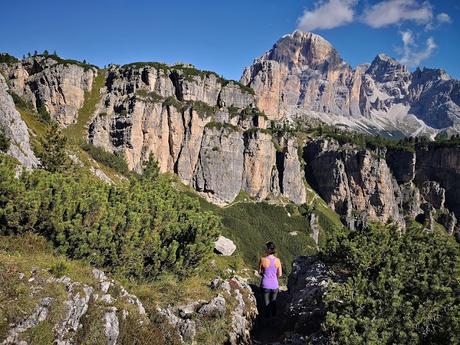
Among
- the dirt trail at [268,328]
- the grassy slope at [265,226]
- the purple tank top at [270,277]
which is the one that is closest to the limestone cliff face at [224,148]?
the grassy slope at [265,226]

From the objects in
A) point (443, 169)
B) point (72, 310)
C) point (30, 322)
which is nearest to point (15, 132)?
point (72, 310)

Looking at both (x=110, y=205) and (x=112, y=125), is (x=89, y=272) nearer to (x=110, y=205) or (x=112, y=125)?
(x=110, y=205)

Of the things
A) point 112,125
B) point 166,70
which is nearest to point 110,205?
point 112,125

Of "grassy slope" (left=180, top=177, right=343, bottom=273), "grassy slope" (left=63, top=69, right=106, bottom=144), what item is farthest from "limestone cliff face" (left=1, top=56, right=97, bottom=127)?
"grassy slope" (left=180, top=177, right=343, bottom=273)

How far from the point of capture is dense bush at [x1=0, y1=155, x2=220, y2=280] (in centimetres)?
1712

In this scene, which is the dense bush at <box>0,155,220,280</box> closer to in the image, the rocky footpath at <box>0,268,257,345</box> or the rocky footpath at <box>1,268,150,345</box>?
the rocky footpath at <box>0,268,257,345</box>

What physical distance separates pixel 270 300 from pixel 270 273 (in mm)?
2152

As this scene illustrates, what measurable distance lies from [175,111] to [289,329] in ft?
423

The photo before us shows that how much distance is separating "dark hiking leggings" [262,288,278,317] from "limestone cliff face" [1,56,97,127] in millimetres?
123962

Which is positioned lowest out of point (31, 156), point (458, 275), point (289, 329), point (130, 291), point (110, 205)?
point (289, 329)

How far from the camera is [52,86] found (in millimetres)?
125188

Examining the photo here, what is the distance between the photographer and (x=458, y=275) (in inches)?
635

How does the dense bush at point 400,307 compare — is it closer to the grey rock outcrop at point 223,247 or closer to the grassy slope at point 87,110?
the grey rock outcrop at point 223,247

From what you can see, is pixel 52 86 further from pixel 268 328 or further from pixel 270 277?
pixel 268 328
